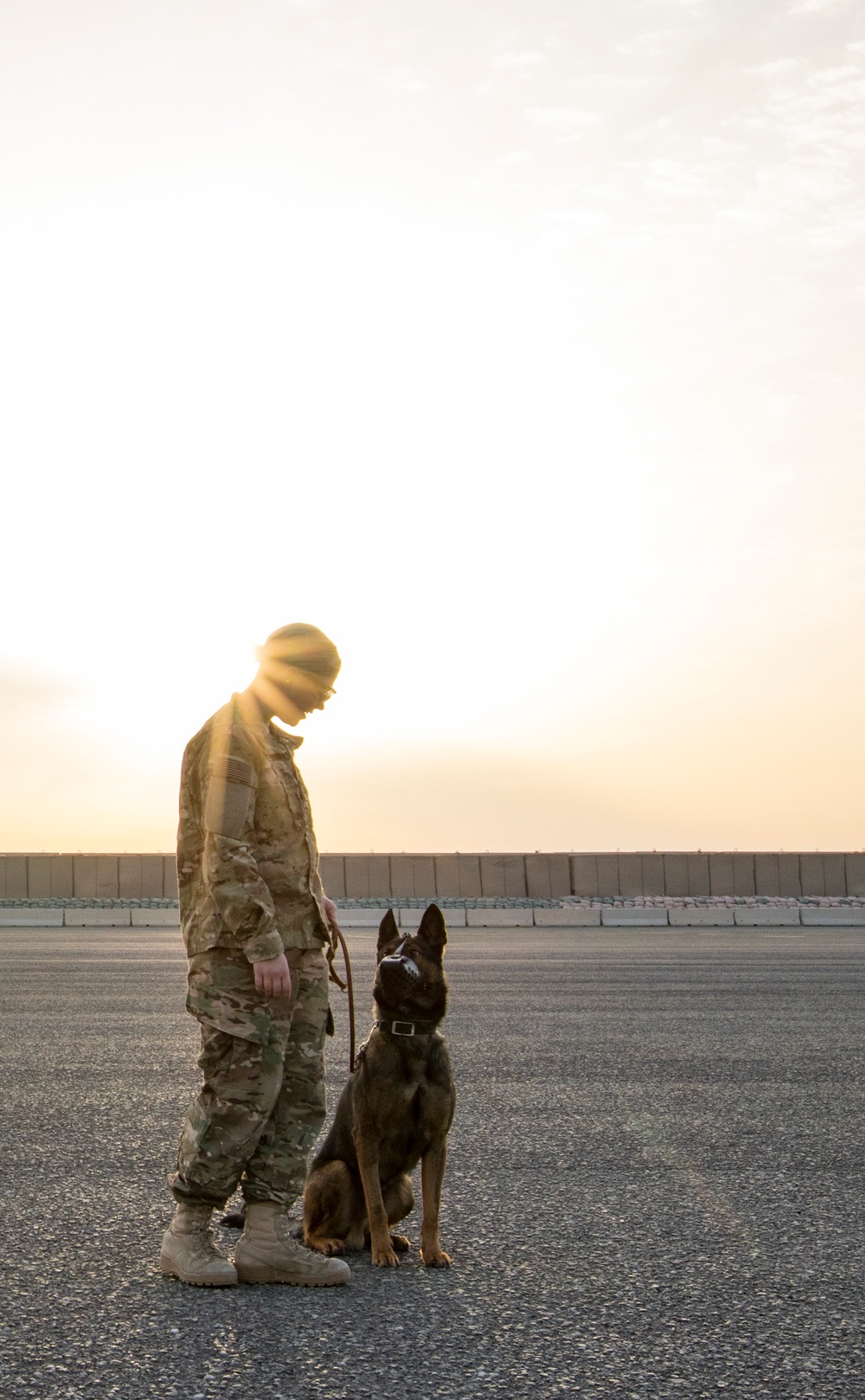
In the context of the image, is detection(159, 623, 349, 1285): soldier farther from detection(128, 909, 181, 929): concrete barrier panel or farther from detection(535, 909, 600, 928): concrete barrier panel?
detection(535, 909, 600, 928): concrete barrier panel

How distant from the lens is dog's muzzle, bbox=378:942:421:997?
492 cm

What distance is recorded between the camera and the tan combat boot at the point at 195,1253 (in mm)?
4676

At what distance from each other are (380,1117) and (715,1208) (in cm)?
177

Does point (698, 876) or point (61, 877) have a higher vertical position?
point (61, 877)

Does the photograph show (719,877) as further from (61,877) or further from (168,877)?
(61,877)

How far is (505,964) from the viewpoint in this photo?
18.8m

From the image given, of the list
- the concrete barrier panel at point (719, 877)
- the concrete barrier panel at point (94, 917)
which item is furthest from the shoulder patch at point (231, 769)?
the concrete barrier panel at point (719, 877)

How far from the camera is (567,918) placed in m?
31.8

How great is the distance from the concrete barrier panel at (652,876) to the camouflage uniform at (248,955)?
35.3 meters

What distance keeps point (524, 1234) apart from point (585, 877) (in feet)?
111

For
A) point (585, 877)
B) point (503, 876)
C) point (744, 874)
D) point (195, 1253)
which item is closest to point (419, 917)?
point (503, 876)

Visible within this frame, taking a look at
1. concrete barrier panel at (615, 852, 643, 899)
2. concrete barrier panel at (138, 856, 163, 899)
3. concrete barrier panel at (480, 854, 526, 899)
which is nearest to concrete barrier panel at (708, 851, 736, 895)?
concrete barrier panel at (615, 852, 643, 899)

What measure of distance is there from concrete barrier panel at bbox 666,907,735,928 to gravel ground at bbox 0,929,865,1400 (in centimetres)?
1974

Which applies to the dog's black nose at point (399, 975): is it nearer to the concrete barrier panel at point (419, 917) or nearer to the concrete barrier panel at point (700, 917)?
the concrete barrier panel at point (419, 917)
